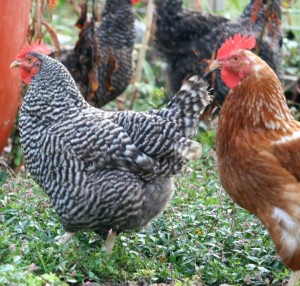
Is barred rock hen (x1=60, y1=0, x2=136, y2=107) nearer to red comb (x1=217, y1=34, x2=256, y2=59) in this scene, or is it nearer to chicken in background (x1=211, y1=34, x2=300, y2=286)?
red comb (x1=217, y1=34, x2=256, y2=59)

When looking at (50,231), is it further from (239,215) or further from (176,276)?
(239,215)

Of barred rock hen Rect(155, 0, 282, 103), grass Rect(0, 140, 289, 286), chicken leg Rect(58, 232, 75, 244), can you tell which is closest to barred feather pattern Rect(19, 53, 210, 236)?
chicken leg Rect(58, 232, 75, 244)

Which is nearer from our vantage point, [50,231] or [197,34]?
[50,231]

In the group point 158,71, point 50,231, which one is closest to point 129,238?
point 50,231

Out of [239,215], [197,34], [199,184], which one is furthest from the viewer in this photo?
[197,34]

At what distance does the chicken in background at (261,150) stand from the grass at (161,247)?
543 mm

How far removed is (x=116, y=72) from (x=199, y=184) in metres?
2.24

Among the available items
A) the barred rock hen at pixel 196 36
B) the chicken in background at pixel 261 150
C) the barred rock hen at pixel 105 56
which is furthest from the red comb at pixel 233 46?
the barred rock hen at pixel 196 36

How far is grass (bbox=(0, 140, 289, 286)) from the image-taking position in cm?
450

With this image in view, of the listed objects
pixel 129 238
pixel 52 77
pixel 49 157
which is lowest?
pixel 129 238

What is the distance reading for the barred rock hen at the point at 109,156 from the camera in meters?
4.80

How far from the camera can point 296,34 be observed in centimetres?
1177

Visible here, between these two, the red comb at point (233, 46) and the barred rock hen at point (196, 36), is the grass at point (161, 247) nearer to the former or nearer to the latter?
the red comb at point (233, 46)

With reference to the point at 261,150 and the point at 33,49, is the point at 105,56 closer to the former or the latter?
the point at 33,49
